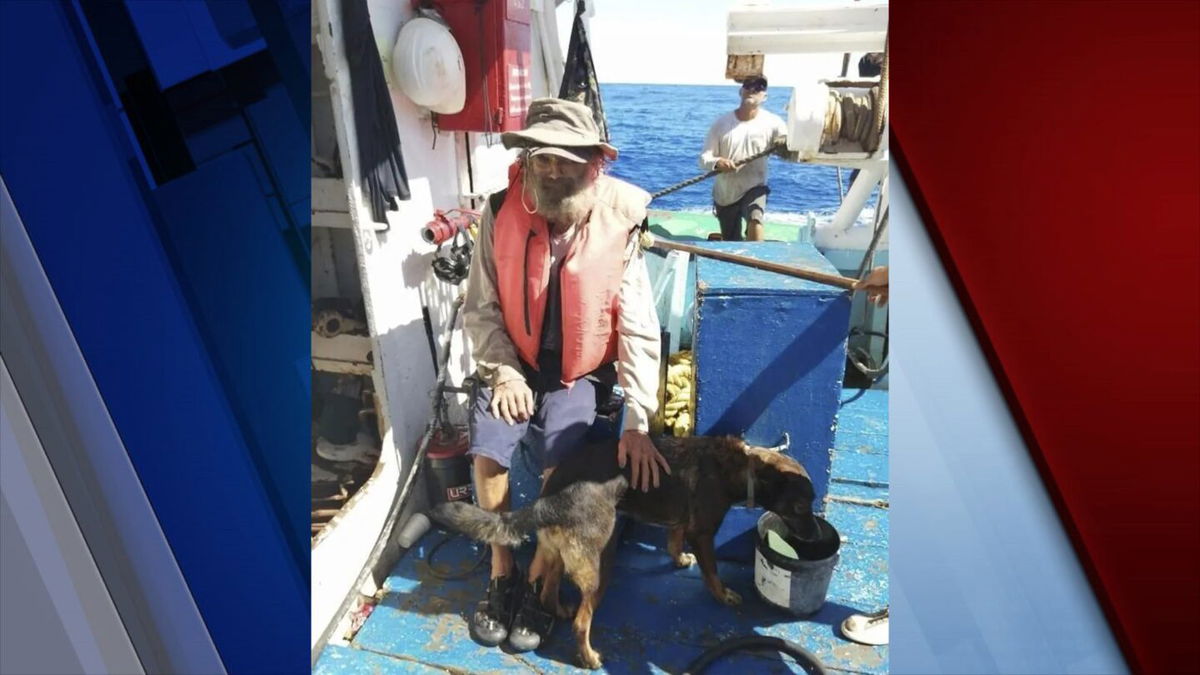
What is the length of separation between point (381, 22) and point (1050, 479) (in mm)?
1796

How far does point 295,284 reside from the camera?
1292 mm

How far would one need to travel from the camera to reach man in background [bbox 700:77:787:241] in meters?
1.64

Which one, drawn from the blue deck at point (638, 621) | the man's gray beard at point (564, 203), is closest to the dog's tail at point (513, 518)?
the blue deck at point (638, 621)

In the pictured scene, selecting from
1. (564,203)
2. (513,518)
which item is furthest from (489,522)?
(564,203)

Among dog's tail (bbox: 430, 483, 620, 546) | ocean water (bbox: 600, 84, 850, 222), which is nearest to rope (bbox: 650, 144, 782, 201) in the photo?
ocean water (bbox: 600, 84, 850, 222)

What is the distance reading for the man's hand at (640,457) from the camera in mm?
1551

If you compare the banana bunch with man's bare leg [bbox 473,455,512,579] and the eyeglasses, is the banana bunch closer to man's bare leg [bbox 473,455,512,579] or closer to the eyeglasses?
man's bare leg [bbox 473,455,512,579]

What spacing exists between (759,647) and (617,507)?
49cm

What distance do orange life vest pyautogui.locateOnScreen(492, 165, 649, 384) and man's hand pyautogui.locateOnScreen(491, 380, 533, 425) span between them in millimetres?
106

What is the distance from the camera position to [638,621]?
160cm

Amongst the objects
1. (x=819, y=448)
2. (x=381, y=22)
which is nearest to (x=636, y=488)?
(x=819, y=448)

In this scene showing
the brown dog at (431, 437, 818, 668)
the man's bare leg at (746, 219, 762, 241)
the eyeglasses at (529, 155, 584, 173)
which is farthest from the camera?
the man's bare leg at (746, 219, 762, 241)

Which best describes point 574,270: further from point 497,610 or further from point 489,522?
point 497,610

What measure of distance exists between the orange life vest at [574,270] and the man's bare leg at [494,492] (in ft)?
1.05
